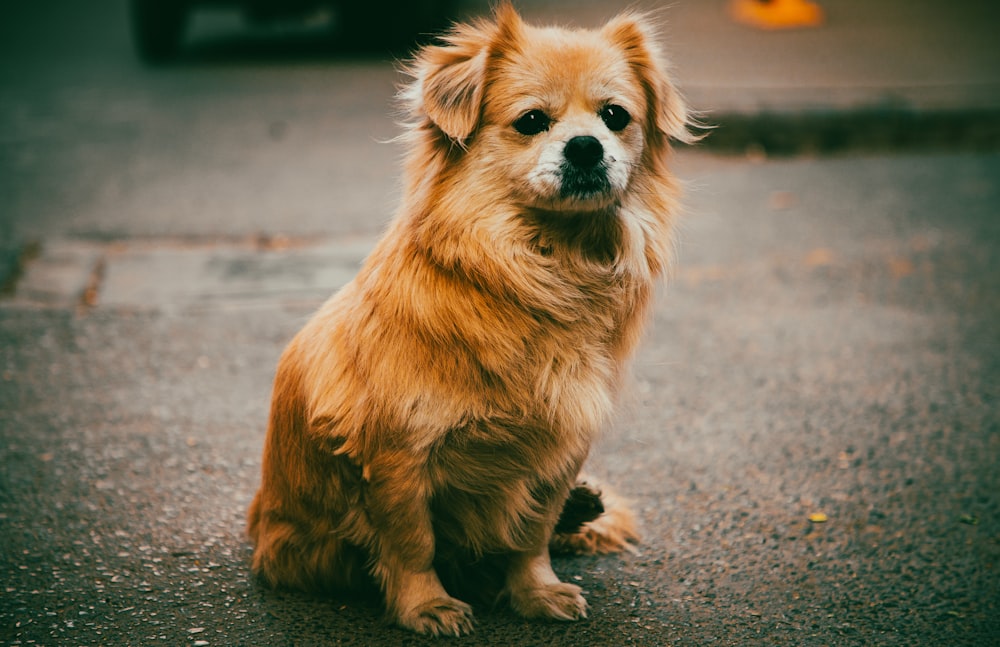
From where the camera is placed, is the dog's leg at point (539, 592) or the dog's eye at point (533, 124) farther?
the dog's leg at point (539, 592)

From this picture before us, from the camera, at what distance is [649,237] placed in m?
2.64

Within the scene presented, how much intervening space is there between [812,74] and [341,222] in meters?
4.81

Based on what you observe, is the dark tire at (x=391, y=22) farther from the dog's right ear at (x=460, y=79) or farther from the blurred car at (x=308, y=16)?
the dog's right ear at (x=460, y=79)

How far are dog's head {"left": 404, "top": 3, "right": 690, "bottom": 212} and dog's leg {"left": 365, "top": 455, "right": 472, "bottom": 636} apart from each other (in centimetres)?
74

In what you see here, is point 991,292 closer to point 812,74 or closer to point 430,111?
point 430,111

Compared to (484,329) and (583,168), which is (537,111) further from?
(484,329)

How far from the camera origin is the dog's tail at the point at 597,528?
287 centimetres

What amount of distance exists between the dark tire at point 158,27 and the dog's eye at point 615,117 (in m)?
8.36

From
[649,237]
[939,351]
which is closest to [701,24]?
[939,351]

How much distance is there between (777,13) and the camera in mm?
11828

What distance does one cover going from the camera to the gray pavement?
2.75 m

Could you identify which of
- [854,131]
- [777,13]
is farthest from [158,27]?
[777,13]

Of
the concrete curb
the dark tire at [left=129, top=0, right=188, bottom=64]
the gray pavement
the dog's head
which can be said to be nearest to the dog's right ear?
the dog's head

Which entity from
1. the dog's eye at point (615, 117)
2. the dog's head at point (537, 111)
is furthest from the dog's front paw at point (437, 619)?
the dog's eye at point (615, 117)
